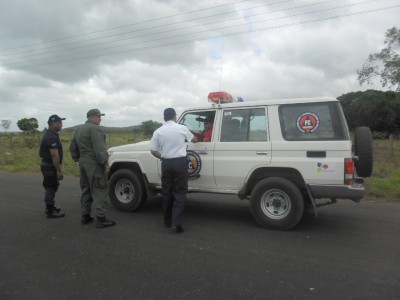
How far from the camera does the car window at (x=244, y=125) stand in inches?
224

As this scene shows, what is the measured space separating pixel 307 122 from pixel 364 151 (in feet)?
3.07

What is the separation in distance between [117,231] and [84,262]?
124cm

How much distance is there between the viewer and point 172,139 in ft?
18.0

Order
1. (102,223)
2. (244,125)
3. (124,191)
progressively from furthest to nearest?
(124,191) → (244,125) → (102,223)

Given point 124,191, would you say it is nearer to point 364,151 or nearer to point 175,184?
point 175,184

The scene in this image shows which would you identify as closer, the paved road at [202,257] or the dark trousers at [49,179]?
the paved road at [202,257]

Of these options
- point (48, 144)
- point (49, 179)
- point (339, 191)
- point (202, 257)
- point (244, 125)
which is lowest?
point (202, 257)

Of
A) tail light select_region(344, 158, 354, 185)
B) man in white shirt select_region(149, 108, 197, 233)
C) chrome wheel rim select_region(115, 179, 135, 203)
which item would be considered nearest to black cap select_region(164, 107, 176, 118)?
man in white shirt select_region(149, 108, 197, 233)

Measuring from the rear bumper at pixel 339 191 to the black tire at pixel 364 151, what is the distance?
0.29 m

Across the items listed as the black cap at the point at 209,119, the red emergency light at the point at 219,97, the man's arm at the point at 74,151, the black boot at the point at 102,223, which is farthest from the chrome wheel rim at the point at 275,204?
the man's arm at the point at 74,151

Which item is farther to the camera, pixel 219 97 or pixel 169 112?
pixel 219 97

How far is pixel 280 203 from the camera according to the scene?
218 inches

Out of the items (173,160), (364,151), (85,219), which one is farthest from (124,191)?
(364,151)

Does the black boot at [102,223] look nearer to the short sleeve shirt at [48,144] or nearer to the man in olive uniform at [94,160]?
the man in olive uniform at [94,160]
